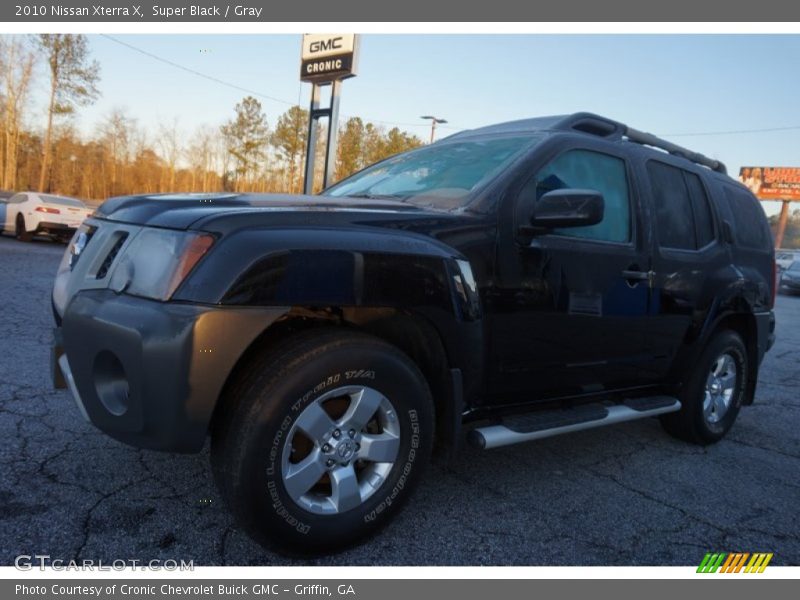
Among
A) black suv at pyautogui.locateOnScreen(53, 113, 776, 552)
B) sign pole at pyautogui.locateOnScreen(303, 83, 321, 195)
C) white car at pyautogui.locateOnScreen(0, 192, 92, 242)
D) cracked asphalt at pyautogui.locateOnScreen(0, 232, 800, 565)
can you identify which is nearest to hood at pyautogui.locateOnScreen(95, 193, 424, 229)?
black suv at pyautogui.locateOnScreen(53, 113, 776, 552)

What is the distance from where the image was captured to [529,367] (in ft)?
9.43

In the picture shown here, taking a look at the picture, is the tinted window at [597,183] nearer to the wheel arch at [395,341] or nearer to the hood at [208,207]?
the hood at [208,207]

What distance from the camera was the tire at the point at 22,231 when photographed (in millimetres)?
15419

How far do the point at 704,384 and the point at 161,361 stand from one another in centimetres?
344

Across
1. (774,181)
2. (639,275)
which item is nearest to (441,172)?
(639,275)

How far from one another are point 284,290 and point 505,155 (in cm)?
151

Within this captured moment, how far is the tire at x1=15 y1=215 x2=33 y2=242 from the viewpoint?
1542 centimetres

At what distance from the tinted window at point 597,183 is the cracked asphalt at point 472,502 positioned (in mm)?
1319

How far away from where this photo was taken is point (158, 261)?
80.4 inches

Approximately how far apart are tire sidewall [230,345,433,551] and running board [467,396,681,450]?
35 centimetres

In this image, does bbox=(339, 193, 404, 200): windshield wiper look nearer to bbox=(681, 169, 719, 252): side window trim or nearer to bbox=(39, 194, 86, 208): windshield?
bbox=(681, 169, 719, 252): side window trim

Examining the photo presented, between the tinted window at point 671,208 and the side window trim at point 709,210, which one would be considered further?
the side window trim at point 709,210

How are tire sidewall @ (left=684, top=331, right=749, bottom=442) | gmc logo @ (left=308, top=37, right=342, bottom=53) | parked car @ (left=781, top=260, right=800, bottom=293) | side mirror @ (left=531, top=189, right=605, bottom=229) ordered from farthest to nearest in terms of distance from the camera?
1. parked car @ (left=781, top=260, right=800, bottom=293)
2. gmc logo @ (left=308, top=37, right=342, bottom=53)
3. tire sidewall @ (left=684, top=331, right=749, bottom=442)
4. side mirror @ (left=531, top=189, right=605, bottom=229)

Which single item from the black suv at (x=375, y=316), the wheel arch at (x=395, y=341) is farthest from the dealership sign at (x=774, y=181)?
the wheel arch at (x=395, y=341)
